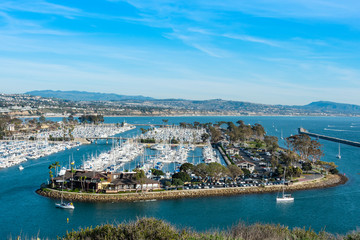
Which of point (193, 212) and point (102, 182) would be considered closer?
point (193, 212)

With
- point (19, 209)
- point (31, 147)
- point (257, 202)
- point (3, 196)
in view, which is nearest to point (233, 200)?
point (257, 202)

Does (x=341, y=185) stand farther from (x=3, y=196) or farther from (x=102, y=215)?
(x=3, y=196)

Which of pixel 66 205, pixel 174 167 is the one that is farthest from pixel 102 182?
pixel 174 167

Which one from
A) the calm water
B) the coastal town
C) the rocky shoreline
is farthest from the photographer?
the coastal town

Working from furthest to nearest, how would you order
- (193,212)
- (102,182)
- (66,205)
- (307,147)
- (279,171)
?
(307,147) < (279,171) < (102,182) < (193,212) < (66,205)

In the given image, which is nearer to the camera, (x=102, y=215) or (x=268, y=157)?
(x=102, y=215)

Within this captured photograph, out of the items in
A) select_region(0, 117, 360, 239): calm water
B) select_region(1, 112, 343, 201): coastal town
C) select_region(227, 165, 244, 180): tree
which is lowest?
select_region(0, 117, 360, 239): calm water

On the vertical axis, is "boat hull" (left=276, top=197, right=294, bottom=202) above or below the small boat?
above

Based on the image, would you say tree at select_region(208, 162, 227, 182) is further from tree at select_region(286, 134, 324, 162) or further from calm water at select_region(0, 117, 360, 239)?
tree at select_region(286, 134, 324, 162)

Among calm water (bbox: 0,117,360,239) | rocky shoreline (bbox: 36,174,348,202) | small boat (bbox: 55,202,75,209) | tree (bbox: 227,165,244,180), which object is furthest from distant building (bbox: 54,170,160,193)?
tree (bbox: 227,165,244,180)

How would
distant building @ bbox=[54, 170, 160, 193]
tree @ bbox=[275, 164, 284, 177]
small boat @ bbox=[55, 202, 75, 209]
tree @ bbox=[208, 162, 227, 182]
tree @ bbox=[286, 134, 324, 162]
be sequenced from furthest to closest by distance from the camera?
tree @ bbox=[286, 134, 324, 162] → tree @ bbox=[275, 164, 284, 177] → tree @ bbox=[208, 162, 227, 182] → distant building @ bbox=[54, 170, 160, 193] → small boat @ bbox=[55, 202, 75, 209]

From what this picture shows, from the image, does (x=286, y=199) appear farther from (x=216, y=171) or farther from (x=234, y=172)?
(x=216, y=171)
